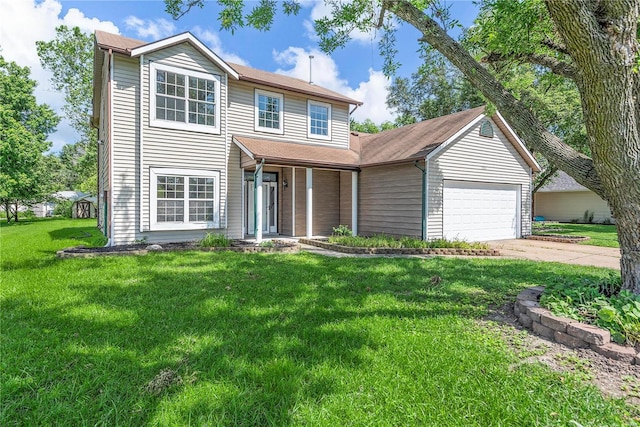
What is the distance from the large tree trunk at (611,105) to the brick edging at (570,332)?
1.18 metres

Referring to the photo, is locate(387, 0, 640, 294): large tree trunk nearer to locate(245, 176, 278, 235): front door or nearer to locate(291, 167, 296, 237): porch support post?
locate(291, 167, 296, 237): porch support post

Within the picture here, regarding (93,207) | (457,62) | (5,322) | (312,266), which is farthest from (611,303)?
(93,207)

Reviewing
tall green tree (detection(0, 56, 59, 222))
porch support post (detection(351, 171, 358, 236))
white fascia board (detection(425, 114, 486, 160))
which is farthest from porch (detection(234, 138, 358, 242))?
tall green tree (detection(0, 56, 59, 222))

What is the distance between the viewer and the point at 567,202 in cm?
2833

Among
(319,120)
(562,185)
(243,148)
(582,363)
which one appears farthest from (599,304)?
(562,185)

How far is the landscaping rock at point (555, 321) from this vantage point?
3531 millimetres

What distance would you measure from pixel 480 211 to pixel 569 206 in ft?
67.9

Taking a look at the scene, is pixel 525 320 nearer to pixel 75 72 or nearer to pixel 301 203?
pixel 301 203

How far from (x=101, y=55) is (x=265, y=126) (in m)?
5.71

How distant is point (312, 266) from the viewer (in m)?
7.42

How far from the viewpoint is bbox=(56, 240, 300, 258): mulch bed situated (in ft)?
26.6

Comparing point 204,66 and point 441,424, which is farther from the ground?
point 204,66

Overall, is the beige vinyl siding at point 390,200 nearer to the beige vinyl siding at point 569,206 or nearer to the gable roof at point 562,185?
the gable roof at point 562,185

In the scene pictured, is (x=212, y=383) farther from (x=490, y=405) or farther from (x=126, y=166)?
(x=126, y=166)
